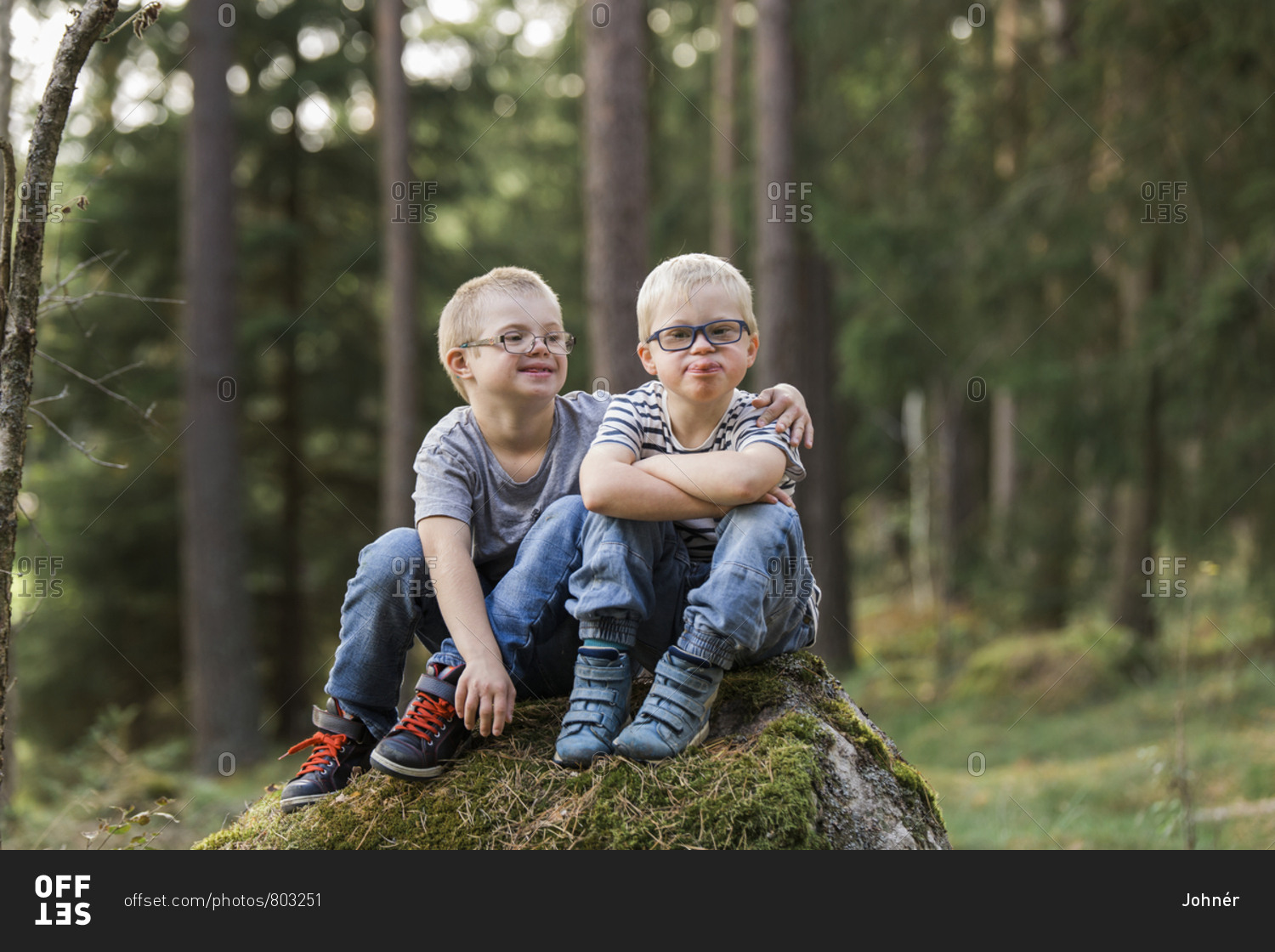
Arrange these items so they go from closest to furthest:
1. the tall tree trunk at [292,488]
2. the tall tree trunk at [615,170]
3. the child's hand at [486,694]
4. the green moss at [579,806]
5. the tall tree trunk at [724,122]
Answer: the green moss at [579,806], the child's hand at [486,694], the tall tree trunk at [615,170], the tall tree trunk at [292,488], the tall tree trunk at [724,122]

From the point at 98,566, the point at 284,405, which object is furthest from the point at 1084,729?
the point at 98,566

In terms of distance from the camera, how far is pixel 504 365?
9.05 ft

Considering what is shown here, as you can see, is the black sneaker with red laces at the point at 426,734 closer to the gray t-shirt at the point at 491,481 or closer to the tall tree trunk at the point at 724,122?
the gray t-shirt at the point at 491,481

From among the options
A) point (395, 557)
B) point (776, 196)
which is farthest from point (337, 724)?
point (776, 196)

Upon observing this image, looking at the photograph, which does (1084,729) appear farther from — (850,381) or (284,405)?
(284,405)

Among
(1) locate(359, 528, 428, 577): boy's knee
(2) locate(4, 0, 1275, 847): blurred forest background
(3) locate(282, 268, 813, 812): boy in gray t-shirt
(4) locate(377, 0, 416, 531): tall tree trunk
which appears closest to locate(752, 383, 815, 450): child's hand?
(3) locate(282, 268, 813, 812): boy in gray t-shirt

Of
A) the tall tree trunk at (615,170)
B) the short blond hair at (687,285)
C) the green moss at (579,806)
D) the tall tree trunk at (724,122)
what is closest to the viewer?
the green moss at (579,806)

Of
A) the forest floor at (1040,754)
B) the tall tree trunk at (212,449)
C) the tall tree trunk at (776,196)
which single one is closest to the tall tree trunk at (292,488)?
the forest floor at (1040,754)

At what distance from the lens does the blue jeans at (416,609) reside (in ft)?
8.84

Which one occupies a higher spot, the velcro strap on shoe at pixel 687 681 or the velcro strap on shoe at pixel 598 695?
the velcro strap on shoe at pixel 687 681

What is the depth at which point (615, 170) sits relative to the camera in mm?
5730

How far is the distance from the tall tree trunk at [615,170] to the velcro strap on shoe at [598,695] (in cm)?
317

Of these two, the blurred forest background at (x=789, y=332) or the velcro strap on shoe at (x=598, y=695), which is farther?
the blurred forest background at (x=789, y=332)

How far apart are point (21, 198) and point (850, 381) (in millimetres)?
7759
